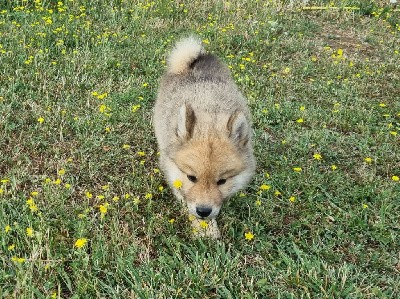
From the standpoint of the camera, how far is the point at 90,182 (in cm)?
457

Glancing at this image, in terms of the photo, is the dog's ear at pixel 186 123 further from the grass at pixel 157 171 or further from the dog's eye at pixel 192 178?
the grass at pixel 157 171

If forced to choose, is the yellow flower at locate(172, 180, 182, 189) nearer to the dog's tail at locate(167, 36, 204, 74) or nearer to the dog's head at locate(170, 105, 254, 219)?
the dog's head at locate(170, 105, 254, 219)

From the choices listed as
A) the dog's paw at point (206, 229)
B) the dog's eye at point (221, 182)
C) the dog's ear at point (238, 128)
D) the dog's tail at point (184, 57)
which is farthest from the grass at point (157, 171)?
the dog's tail at point (184, 57)

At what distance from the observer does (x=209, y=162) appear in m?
3.69

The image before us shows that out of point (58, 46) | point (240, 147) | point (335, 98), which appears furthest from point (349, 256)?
point (58, 46)

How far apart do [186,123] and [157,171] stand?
1095 millimetres

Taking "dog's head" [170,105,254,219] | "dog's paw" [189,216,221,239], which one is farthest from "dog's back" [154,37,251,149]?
"dog's paw" [189,216,221,239]

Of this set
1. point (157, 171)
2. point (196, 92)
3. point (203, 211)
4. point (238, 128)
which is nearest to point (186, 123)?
point (238, 128)

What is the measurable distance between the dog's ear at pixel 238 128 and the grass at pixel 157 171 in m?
0.59

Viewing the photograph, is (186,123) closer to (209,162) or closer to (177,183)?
(209,162)

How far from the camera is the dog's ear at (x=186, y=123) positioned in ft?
12.6

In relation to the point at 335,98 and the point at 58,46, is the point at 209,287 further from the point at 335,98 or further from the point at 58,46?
the point at 58,46

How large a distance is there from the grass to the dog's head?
0.36m

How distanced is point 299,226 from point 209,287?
1.17m
